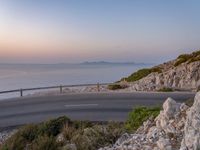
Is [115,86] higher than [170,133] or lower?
higher

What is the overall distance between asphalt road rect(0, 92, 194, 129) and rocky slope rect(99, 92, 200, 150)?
380 inches

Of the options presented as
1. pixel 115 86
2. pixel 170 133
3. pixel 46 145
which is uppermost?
pixel 115 86

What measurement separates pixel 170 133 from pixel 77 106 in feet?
46.1

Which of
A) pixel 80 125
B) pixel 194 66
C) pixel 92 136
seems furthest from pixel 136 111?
pixel 194 66

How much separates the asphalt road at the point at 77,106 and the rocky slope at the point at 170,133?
9.64 m

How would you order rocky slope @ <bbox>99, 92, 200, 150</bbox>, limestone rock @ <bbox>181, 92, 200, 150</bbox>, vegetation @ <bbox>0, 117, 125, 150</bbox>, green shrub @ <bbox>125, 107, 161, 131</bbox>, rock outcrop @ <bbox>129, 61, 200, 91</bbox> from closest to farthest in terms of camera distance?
1. limestone rock @ <bbox>181, 92, 200, 150</bbox>
2. rocky slope @ <bbox>99, 92, 200, 150</bbox>
3. vegetation @ <bbox>0, 117, 125, 150</bbox>
4. green shrub @ <bbox>125, 107, 161, 131</bbox>
5. rock outcrop @ <bbox>129, 61, 200, 91</bbox>

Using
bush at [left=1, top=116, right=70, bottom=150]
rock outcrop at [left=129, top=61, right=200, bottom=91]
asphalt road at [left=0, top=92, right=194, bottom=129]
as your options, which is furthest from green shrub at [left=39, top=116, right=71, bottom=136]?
rock outcrop at [left=129, top=61, right=200, bottom=91]

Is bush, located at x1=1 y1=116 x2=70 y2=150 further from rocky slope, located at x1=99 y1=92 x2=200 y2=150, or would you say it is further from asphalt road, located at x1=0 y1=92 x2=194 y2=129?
asphalt road, located at x1=0 y1=92 x2=194 y2=129

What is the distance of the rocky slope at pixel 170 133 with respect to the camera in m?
7.87

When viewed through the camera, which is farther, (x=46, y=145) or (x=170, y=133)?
(x=46, y=145)

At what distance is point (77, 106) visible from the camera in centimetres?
2280

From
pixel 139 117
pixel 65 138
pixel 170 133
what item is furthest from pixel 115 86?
pixel 170 133

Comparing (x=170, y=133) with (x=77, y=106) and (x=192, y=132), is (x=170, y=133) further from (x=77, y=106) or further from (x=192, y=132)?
(x=77, y=106)

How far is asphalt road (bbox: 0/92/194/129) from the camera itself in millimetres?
20391
